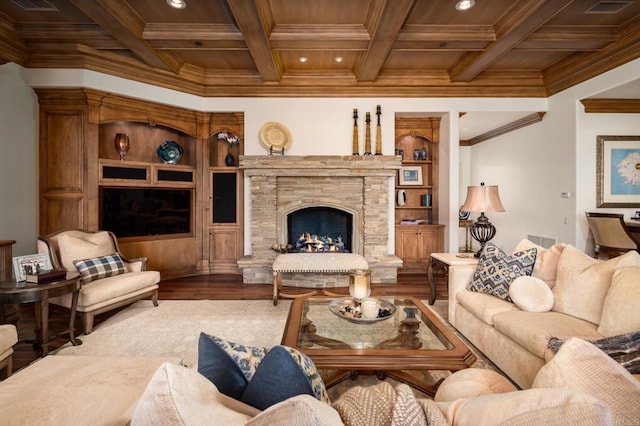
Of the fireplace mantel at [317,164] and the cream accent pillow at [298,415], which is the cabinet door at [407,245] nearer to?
the fireplace mantel at [317,164]

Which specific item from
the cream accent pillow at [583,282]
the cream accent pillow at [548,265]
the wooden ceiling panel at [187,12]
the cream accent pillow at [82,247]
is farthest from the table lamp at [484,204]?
the cream accent pillow at [82,247]

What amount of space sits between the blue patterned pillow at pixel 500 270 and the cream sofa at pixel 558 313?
0.23ft

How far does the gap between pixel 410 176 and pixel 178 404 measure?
5583mm

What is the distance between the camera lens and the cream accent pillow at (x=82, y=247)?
3.24 meters

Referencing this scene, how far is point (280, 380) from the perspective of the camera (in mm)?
Result: 768

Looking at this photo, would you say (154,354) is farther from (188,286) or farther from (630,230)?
(630,230)

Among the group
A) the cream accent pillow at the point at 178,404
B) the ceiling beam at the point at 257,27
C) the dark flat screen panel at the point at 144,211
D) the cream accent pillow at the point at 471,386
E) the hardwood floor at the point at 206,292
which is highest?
the ceiling beam at the point at 257,27

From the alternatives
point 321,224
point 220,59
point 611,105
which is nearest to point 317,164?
point 321,224

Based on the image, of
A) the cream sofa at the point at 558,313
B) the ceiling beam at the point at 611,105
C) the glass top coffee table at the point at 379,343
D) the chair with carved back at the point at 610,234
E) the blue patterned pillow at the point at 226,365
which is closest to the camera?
the blue patterned pillow at the point at 226,365

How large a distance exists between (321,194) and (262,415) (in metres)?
4.55

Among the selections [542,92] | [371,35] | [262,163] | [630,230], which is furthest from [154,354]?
[542,92]

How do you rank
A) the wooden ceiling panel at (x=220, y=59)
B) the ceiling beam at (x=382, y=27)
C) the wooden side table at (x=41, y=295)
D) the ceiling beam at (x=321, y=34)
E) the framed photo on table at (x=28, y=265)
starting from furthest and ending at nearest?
1. the wooden ceiling panel at (x=220, y=59)
2. the ceiling beam at (x=321, y=34)
3. the ceiling beam at (x=382, y=27)
4. the framed photo on table at (x=28, y=265)
5. the wooden side table at (x=41, y=295)

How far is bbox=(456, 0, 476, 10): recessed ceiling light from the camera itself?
3182 mm

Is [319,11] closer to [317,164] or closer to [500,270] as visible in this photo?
[317,164]
